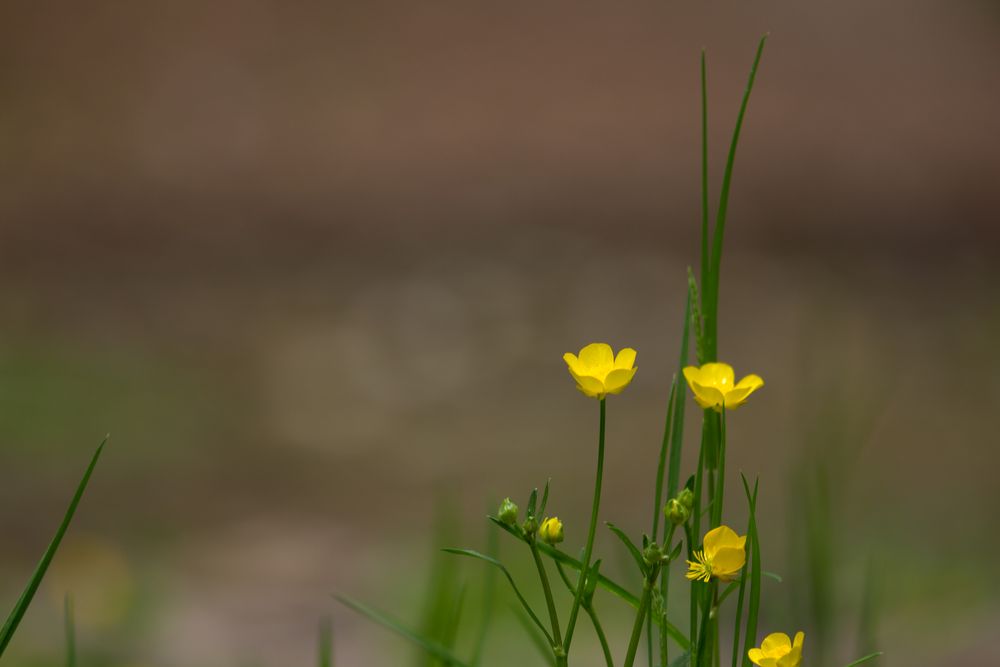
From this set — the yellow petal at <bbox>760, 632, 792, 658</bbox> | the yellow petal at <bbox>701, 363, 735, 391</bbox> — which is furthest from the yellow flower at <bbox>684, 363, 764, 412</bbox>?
the yellow petal at <bbox>760, 632, 792, 658</bbox>

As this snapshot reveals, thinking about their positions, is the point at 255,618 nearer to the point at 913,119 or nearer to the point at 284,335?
the point at 284,335

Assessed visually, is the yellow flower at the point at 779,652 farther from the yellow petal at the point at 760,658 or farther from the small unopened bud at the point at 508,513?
the small unopened bud at the point at 508,513

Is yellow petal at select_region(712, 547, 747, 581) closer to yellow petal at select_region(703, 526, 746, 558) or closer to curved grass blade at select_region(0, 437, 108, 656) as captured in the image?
yellow petal at select_region(703, 526, 746, 558)

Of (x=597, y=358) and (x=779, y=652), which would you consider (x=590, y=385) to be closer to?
(x=597, y=358)

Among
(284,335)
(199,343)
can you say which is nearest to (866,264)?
(284,335)

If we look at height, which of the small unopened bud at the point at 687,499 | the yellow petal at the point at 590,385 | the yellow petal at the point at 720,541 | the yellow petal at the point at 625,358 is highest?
the yellow petal at the point at 625,358

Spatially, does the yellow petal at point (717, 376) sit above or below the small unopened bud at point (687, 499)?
above

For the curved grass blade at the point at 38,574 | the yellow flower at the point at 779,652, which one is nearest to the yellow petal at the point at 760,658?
the yellow flower at the point at 779,652

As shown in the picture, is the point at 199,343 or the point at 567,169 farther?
the point at 567,169
